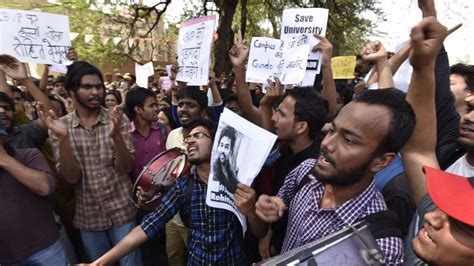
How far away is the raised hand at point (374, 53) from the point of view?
2.09 metres

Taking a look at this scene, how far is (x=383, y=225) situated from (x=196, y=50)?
A: 8.34ft

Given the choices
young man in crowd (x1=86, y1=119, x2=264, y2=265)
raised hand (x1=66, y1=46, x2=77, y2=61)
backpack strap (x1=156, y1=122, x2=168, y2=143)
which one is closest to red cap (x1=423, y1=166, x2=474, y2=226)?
young man in crowd (x1=86, y1=119, x2=264, y2=265)

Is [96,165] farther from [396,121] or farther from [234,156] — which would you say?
[396,121]

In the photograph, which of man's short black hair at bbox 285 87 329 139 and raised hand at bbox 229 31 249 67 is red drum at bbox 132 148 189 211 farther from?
raised hand at bbox 229 31 249 67

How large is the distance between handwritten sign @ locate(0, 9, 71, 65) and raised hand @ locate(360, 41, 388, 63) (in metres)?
2.79

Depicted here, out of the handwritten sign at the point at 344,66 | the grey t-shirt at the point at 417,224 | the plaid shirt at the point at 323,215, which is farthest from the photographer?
the handwritten sign at the point at 344,66

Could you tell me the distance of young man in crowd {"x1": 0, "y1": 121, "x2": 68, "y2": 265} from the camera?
1986 mm

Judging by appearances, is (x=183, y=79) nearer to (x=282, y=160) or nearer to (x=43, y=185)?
(x=282, y=160)

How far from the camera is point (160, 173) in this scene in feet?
8.27

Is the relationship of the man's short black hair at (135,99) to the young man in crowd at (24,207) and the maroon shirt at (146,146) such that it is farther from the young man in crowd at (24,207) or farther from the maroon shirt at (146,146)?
the young man in crowd at (24,207)

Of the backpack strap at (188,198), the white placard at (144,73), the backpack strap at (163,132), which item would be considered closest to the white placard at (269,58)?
the backpack strap at (163,132)

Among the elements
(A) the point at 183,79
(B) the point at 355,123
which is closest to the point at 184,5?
(A) the point at 183,79

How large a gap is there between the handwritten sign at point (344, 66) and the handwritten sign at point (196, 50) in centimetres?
168

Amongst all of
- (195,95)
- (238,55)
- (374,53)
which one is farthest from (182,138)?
(374,53)
